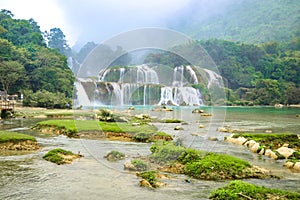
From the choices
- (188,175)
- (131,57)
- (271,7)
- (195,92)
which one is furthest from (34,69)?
(271,7)

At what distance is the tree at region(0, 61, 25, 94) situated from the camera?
151ft

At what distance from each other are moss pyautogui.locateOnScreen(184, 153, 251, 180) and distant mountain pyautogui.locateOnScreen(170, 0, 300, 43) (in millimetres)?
125256

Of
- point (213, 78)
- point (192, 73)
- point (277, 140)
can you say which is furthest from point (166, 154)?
point (213, 78)

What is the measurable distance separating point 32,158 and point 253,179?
27.3 feet

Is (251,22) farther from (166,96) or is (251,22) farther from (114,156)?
(114,156)

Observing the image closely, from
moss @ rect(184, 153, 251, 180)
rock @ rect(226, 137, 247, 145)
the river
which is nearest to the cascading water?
rock @ rect(226, 137, 247, 145)

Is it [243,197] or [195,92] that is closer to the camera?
[243,197]

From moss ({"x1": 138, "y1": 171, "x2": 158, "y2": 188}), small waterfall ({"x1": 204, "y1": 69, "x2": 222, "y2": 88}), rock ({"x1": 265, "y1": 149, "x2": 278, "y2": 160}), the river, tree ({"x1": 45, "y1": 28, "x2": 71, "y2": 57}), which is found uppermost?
tree ({"x1": 45, "y1": 28, "x2": 71, "y2": 57})

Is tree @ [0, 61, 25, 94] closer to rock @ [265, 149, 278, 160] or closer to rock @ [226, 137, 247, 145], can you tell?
rock @ [226, 137, 247, 145]

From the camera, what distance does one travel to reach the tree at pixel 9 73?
46031 mm

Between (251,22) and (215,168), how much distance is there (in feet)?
501

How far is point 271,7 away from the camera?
15412 cm

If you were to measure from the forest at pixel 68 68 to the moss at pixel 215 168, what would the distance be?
33655 millimetres

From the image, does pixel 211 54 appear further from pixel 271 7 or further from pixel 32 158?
pixel 32 158
